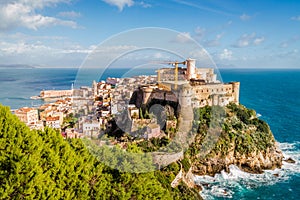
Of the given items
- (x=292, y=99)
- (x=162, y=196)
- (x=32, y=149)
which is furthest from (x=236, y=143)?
(x=292, y=99)

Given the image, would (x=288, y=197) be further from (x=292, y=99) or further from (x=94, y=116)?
→ (x=292, y=99)

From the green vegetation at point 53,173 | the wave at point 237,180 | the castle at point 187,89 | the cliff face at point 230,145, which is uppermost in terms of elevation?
the castle at point 187,89

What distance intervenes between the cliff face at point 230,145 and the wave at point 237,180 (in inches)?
14.9

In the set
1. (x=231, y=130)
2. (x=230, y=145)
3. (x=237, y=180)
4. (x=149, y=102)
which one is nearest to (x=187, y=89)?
(x=149, y=102)

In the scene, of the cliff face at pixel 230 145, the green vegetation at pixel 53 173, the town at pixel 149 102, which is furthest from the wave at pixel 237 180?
the green vegetation at pixel 53 173

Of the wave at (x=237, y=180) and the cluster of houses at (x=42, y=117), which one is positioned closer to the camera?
the wave at (x=237, y=180)

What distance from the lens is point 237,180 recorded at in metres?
11.8

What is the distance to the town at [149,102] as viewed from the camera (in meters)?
12.5

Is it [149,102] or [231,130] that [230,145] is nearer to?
[231,130]

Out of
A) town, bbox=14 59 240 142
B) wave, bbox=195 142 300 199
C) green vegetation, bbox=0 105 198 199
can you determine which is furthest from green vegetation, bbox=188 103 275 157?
green vegetation, bbox=0 105 198 199

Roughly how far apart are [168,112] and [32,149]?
30.5ft

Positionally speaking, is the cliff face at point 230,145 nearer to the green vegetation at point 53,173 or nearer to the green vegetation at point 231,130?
the green vegetation at point 231,130

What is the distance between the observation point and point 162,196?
17.6 ft

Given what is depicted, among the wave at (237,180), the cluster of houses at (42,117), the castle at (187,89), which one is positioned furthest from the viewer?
the cluster of houses at (42,117)
